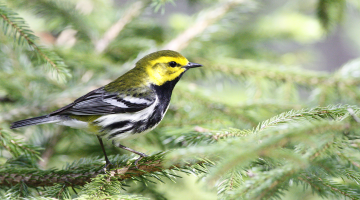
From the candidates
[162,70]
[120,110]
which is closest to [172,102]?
[162,70]

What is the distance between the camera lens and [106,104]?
1831 mm

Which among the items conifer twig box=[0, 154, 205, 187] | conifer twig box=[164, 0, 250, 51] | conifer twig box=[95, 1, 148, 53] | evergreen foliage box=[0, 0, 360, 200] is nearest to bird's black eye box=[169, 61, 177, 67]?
evergreen foliage box=[0, 0, 360, 200]

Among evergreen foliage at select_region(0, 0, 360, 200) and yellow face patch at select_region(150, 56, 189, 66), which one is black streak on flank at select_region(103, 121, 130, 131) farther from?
yellow face patch at select_region(150, 56, 189, 66)

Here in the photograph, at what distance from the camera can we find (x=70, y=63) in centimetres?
221

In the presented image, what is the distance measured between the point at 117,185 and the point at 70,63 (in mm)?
1295

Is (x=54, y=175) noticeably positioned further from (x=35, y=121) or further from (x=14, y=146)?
(x=35, y=121)

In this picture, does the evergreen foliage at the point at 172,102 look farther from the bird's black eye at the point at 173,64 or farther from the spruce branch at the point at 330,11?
the bird's black eye at the point at 173,64

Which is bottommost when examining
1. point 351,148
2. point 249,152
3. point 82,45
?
point 351,148

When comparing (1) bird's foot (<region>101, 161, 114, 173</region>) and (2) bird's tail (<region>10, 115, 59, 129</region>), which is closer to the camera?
(1) bird's foot (<region>101, 161, 114, 173</region>)

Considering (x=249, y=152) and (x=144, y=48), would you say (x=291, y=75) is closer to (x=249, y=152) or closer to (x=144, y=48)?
(x=144, y=48)

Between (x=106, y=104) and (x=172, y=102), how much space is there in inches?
22.1

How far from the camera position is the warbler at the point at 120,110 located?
5.67ft

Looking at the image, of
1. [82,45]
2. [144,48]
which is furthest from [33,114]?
[144,48]

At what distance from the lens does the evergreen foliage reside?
3.72 feet
